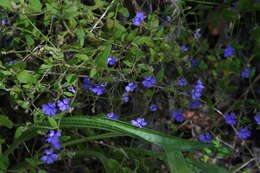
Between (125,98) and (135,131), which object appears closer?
(135,131)

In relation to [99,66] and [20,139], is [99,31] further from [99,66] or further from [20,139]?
[20,139]

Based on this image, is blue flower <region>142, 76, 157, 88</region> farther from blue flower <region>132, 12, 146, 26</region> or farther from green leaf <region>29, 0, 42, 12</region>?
green leaf <region>29, 0, 42, 12</region>

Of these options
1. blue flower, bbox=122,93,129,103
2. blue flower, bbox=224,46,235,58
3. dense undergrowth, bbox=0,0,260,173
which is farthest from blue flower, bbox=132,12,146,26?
blue flower, bbox=224,46,235,58

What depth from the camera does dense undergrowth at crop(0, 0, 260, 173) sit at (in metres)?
1.71

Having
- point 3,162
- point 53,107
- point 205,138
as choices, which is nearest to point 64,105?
point 53,107

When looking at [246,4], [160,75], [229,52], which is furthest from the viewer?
[229,52]

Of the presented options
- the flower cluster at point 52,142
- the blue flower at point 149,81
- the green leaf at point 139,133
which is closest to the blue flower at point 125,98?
the blue flower at point 149,81

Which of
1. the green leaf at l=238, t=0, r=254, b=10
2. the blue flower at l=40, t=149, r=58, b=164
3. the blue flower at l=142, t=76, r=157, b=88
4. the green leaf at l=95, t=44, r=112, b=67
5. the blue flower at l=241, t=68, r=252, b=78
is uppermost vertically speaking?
the green leaf at l=238, t=0, r=254, b=10

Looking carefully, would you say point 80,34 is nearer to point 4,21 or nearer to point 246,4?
point 4,21

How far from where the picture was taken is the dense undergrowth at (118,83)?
1.71 metres

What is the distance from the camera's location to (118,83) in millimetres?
2043

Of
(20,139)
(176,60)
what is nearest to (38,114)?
(20,139)

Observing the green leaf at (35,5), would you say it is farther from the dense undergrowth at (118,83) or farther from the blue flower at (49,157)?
the blue flower at (49,157)

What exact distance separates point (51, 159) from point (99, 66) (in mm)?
465
